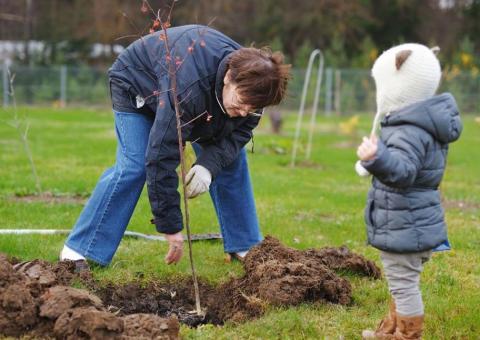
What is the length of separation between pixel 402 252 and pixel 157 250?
2.43 m

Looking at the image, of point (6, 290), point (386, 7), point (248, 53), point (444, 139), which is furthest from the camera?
point (386, 7)

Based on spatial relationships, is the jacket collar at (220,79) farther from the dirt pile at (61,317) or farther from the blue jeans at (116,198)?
the dirt pile at (61,317)

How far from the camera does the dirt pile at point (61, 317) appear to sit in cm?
311

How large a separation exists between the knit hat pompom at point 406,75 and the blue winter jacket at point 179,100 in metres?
1.03

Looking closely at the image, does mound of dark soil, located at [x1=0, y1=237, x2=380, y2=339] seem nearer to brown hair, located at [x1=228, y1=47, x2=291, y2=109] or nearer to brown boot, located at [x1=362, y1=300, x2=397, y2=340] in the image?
brown boot, located at [x1=362, y1=300, x2=397, y2=340]

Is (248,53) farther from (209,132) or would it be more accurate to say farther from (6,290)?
(6,290)

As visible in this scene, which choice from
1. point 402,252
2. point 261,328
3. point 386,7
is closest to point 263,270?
point 261,328

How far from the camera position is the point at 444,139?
3.01m

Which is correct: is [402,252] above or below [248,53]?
below

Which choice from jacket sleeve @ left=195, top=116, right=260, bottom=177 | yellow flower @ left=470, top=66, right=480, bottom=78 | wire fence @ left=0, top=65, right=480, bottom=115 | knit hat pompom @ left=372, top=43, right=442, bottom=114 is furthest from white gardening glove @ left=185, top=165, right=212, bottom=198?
yellow flower @ left=470, top=66, right=480, bottom=78

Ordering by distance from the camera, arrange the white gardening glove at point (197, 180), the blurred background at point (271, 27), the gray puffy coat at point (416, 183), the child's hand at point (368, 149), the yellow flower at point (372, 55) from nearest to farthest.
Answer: the child's hand at point (368, 149) < the gray puffy coat at point (416, 183) < the white gardening glove at point (197, 180) < the yellow flower at point (372, 55) < the blurred background at point (271, 27)

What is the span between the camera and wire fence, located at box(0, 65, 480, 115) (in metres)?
25.6

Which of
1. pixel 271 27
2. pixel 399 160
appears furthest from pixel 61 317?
pixel 271 27

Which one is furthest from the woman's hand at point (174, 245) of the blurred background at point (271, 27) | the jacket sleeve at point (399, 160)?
the blurred background at point (271, 27)
